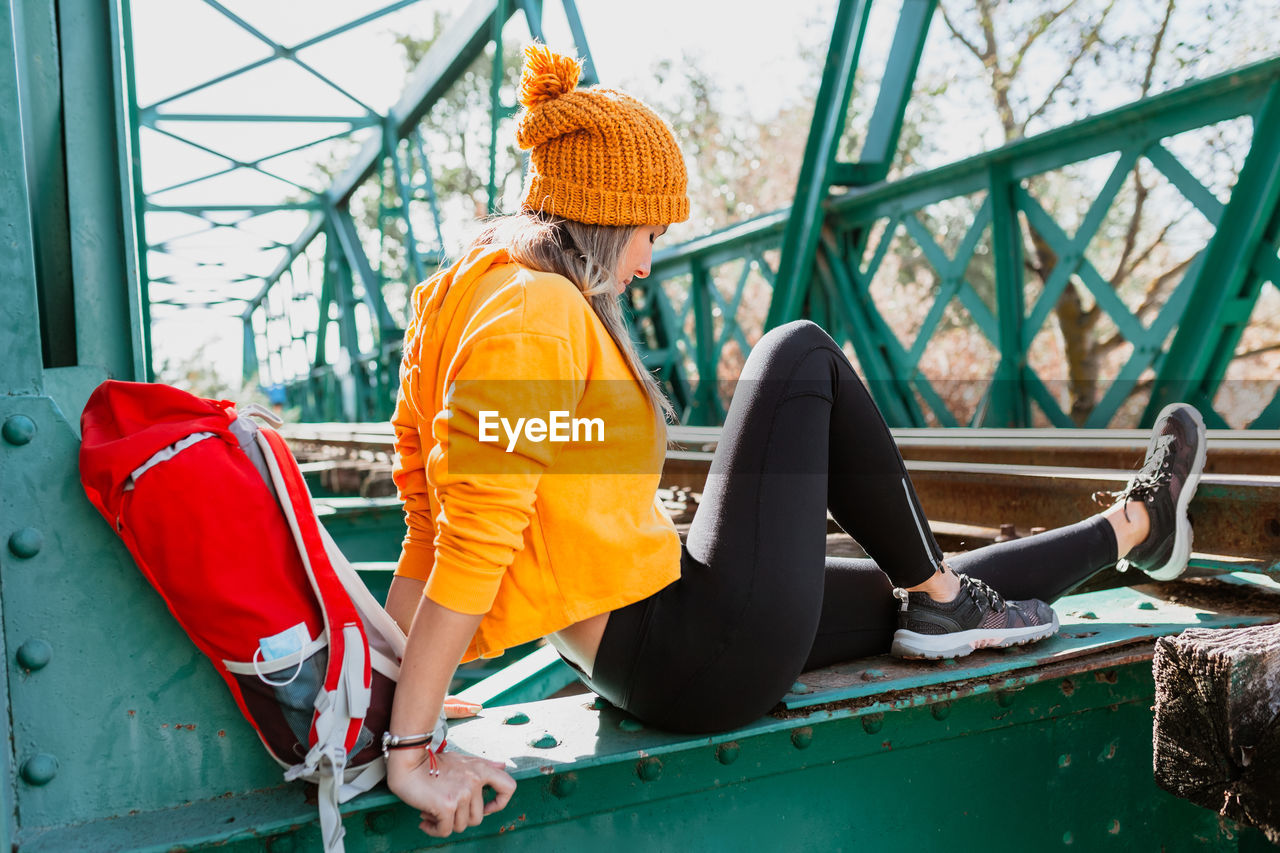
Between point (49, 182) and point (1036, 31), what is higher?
point (1036, 31)

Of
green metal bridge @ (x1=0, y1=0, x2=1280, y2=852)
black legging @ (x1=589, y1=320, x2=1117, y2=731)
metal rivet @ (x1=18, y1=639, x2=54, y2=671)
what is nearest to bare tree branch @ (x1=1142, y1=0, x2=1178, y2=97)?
green metal bridge @ (x1=0, y1=0, x2=1280, y2=852)

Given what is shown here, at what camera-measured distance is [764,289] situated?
786 inches

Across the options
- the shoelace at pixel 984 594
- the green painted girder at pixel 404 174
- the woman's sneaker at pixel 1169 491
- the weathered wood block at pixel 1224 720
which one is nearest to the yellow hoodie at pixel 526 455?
the shoelace at pixel 984 594

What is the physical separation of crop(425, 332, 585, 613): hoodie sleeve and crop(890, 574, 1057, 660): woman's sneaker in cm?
99

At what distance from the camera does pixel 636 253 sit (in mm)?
1742

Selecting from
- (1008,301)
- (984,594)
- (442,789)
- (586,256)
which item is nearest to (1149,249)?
(1008,301)

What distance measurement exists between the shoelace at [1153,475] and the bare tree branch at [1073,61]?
9791 millimetres

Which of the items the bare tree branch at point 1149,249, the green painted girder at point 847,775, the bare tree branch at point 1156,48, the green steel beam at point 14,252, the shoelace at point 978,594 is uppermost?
the bare tree branch at point 1156,48

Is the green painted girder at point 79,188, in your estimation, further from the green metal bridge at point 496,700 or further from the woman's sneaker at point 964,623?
the woman's sneaker at point 964,623

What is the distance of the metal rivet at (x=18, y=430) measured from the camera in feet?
4.50

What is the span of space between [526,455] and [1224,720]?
3.75ft

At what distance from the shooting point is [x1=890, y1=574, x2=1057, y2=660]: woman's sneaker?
2.01m

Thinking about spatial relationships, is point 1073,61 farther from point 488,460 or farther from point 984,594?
point 488,460
